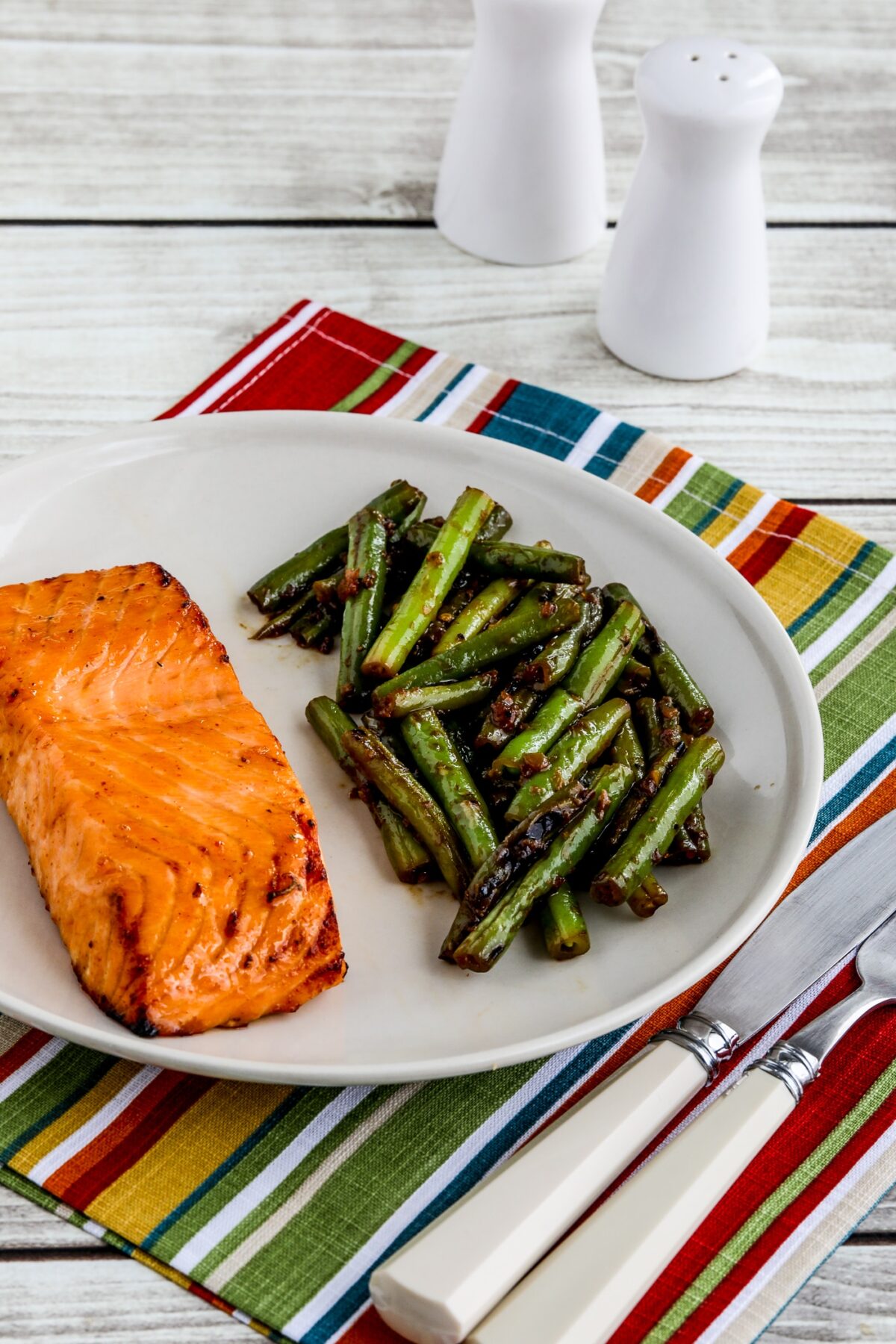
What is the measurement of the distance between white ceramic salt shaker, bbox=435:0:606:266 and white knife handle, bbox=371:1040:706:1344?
135 inches

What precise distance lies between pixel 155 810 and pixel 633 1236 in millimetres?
1202

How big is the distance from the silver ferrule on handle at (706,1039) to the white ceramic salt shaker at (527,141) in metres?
3.29

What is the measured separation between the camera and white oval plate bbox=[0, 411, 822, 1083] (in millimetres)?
2611

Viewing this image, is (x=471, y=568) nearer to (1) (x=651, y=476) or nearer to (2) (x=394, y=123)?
(1) (x=651, y=476)

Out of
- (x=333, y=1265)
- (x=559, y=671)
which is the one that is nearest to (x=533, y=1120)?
(x=333, y=1265)

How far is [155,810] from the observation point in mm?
2756

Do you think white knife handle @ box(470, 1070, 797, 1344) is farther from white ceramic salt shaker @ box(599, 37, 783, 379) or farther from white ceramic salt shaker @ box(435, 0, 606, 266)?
white ceramic salt shaker @ box(435, 0, 606, 266)

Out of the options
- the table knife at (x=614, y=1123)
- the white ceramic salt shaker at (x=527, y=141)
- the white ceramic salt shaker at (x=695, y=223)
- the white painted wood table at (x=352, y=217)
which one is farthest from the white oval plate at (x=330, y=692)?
the white ceramic salt shaker at (x=527, y=141)

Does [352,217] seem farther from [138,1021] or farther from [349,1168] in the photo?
[349,1168]

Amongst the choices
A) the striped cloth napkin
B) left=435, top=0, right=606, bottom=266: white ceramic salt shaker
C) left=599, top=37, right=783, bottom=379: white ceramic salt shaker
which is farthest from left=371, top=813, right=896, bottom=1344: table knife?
left=435, top=0, right=606, bottom=266: white ceramic salt shaker

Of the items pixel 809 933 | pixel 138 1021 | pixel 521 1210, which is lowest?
pixel 138 1021

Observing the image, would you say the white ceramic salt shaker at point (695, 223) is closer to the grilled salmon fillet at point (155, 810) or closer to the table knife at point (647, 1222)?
the grilled salmon fillet at point (155, 810)

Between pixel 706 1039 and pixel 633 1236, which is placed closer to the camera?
pixel 633 1236

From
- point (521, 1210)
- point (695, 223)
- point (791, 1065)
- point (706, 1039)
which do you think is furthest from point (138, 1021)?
point (695, 223)
